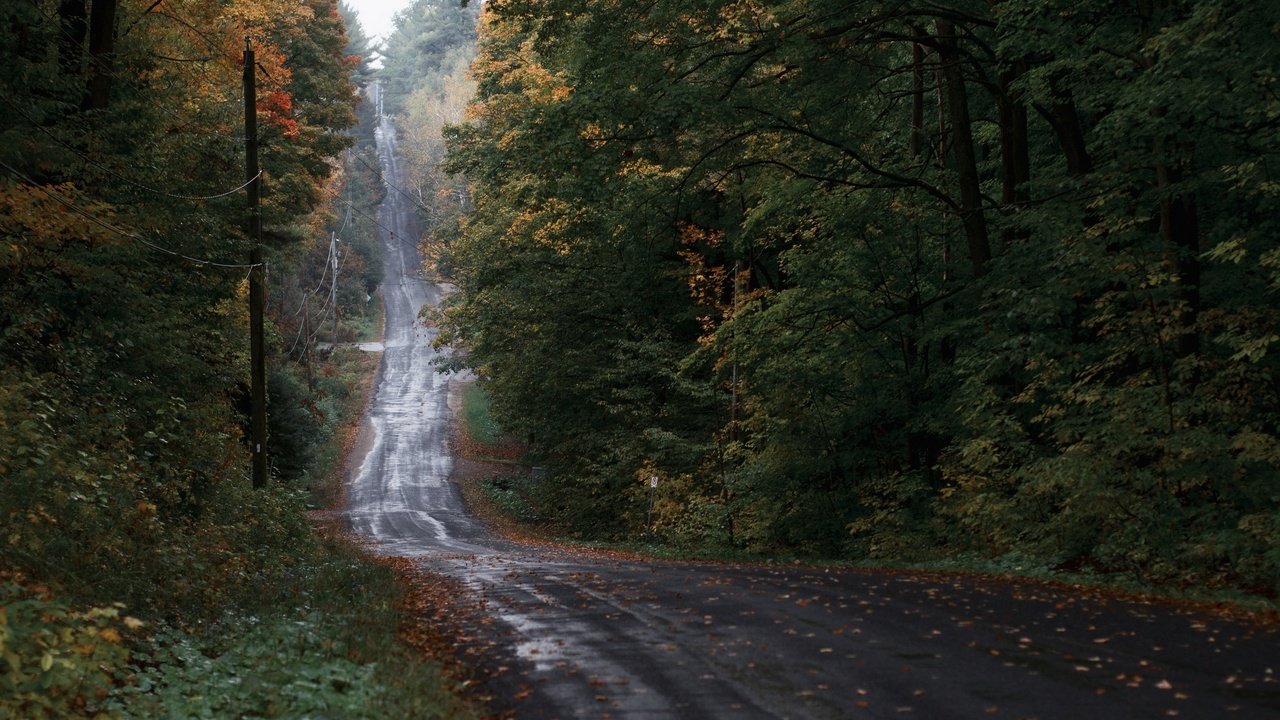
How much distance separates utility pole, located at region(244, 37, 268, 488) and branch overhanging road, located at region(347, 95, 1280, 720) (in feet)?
34.2

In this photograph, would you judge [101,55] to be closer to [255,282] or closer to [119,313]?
[119,313]

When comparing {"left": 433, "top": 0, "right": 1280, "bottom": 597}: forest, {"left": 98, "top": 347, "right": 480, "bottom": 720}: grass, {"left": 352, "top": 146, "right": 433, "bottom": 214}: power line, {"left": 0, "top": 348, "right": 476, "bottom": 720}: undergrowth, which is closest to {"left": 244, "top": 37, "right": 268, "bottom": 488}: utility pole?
{"left": 433, "top": 0, "right": 1280, "bottom": 597}: forest

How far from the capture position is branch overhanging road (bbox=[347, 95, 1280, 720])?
23.9 feet

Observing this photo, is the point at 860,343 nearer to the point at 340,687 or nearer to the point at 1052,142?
the point at 1052,142

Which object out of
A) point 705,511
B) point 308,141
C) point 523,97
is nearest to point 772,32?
point 705,511

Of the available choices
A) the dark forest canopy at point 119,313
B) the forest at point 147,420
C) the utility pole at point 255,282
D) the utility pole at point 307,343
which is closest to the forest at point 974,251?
the dark forest canopy at point 119,313

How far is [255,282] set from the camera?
22891mm

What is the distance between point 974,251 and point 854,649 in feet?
37.2

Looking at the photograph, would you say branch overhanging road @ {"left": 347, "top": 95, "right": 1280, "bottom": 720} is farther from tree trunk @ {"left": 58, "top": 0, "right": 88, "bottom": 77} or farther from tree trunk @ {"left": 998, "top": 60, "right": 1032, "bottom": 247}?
tree trunk @ {"left": 58, "top": 0, "right": 88, "bottom": 77}

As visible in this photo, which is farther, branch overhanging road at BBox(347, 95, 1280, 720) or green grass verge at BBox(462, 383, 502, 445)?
green grass verge at BBox(462, 383, 502, 445)

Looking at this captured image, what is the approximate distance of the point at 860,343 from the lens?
20312 millimetres

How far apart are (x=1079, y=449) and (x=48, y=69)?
15.8 metres

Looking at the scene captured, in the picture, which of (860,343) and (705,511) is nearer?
(860,343)

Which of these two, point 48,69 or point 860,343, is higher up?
point 48,69
